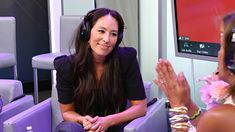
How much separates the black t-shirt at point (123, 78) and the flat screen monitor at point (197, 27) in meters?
0.45

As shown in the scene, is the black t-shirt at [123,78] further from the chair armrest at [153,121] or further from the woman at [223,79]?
the woman at [223,79]

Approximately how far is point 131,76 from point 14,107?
69 cm

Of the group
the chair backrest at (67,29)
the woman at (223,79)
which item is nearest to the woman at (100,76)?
the woman at (223,79)

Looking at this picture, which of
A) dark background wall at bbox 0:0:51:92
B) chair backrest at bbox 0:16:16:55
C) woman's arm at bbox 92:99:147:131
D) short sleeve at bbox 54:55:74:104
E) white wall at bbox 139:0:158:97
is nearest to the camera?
woman's arm at bbox 92:99:147:131

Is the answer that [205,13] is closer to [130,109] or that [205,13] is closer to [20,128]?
[130,109]

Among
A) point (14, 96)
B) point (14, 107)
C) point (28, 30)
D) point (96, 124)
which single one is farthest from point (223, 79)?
point (28, 30)

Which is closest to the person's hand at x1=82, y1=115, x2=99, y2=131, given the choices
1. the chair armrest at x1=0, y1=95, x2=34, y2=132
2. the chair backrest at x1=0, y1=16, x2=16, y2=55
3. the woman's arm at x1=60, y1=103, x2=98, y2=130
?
the woman's arm at x1=60, y1=103, x2=98, y2=130

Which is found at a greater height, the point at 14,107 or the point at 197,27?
the point at 197,27

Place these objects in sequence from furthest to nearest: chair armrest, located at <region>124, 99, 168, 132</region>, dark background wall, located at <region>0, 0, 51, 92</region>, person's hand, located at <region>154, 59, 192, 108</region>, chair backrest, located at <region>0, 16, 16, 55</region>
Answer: dark background wall, located at <region>0, 0, 51, 92</region> < chair backrest, located at <region>0, 16, 16, 55</region> < chair armrest, located at <region>124, 99, 168, 132</region> < person's hand, located at <region>154, 59, 192, 108</region>

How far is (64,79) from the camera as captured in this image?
1982mm

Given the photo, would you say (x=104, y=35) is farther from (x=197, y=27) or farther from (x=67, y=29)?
(x=67, y=29)

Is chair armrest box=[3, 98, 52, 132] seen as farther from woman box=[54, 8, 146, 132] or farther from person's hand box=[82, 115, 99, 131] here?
person's hand box=[82, 115, 99, 131]

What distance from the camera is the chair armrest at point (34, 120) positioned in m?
1.86

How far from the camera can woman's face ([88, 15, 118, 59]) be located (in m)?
1.94
